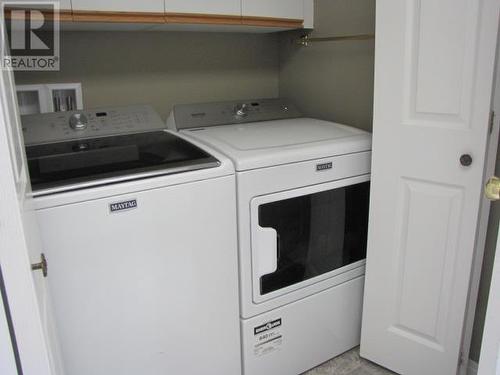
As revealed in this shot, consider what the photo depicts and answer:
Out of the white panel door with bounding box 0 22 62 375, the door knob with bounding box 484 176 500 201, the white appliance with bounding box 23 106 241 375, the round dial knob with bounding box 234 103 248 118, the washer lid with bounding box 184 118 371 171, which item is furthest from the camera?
the round dial knob with bounding box 234 103 248 118

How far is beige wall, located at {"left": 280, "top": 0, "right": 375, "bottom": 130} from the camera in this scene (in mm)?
2012

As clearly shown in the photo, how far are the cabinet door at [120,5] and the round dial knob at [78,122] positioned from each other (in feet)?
1.40

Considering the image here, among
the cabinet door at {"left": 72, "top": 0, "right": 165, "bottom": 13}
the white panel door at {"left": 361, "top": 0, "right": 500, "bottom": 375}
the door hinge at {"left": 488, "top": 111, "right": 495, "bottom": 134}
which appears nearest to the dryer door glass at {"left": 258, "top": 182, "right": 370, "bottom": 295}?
the white panel door at {"left": 361, "top": 0, "right": 500, "bottom": 375}

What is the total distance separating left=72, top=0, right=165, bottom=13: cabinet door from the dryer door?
89 cm

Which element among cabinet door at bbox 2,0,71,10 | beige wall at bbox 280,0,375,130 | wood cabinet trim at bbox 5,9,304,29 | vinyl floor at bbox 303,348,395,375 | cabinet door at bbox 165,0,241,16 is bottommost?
vinyl floor at bbox 303,348,395,375

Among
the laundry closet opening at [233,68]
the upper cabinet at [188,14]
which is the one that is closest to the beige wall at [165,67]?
the laundry closet opening at [233,68]

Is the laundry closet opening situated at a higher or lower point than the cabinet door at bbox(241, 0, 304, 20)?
lower

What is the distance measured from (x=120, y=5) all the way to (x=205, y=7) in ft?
1.21

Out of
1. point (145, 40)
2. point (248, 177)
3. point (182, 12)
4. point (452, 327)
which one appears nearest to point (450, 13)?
point (248, 177)

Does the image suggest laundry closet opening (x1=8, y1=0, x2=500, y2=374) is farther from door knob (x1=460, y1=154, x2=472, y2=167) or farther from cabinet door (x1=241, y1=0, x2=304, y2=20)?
door knob (x1=460, y1=154, x2=472, y2=167)

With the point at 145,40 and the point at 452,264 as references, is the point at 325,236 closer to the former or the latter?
the point at 452,264

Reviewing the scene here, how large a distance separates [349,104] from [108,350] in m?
1.56

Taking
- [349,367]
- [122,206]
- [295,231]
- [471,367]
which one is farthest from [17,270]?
[471,367]

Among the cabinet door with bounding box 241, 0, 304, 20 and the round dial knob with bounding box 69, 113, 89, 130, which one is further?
the cabinet door with bounding box 241, 0, 304, 20
